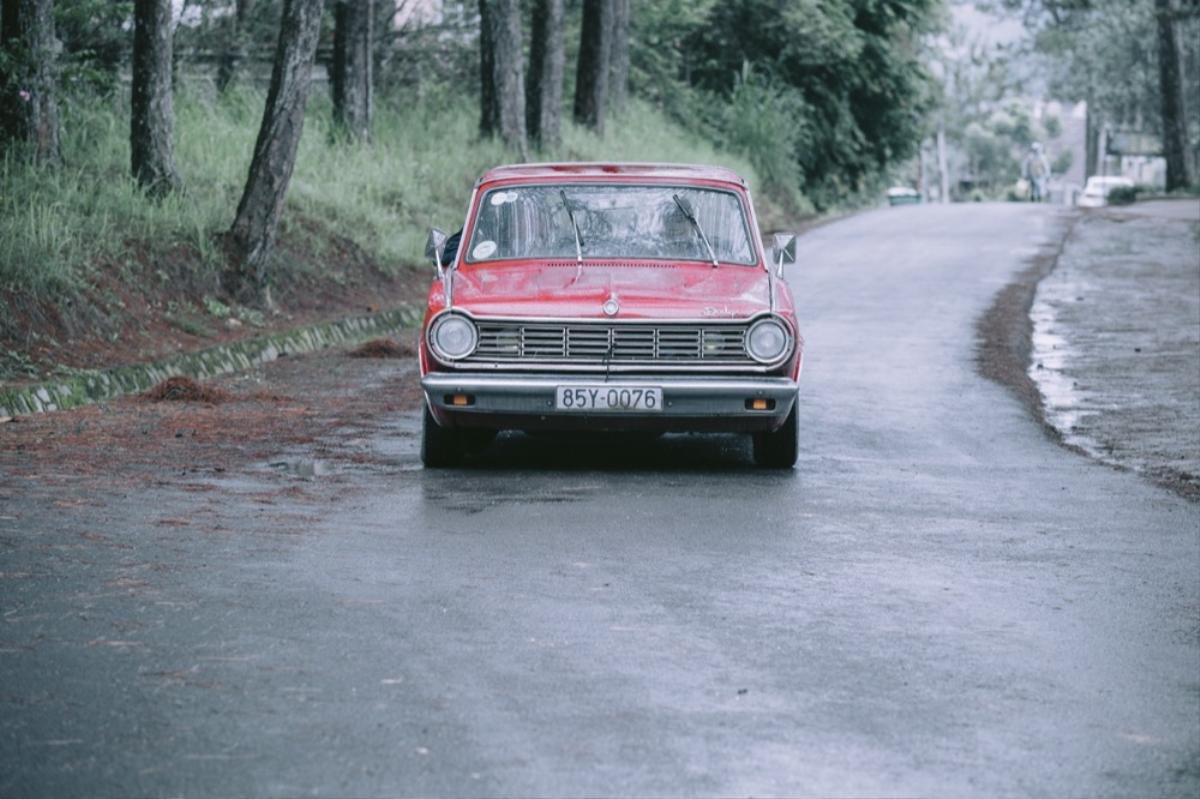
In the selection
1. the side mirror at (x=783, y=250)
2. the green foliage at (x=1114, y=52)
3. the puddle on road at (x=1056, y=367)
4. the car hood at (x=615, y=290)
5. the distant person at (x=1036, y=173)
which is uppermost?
the green foliage at (x=1114, y=52)

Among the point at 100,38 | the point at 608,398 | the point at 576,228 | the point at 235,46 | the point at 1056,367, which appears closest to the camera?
the point at 608,398

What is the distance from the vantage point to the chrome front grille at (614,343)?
10.5 metres

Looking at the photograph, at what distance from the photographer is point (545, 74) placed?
3328 centimetres

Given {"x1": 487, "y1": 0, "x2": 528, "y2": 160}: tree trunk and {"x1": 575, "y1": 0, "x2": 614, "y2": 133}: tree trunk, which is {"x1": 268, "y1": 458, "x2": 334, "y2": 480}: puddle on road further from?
{"x1": 575, "y1": 0, "x2": 614, "y2": 133}: tree trunk

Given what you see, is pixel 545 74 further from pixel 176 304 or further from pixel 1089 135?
pixel 1089 135

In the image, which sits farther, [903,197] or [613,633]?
[903,197]

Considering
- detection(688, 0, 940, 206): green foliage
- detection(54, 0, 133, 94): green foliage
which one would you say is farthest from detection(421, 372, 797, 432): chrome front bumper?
detection(688, 0, 940, 206): green foliage

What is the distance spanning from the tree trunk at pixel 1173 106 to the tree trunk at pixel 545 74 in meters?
21.5

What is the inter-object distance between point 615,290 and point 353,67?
1814 centimetres

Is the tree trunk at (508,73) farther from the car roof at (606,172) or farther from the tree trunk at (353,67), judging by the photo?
the car roof at (606,172)

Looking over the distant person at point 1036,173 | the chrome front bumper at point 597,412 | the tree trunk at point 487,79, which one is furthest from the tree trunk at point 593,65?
the distant person at point 1036,173

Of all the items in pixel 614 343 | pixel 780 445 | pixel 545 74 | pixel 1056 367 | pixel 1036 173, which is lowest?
pixel 1056 367

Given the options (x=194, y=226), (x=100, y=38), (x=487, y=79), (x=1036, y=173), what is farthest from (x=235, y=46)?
(x=1036, y=173)

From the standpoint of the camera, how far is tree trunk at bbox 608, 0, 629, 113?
132 ft
